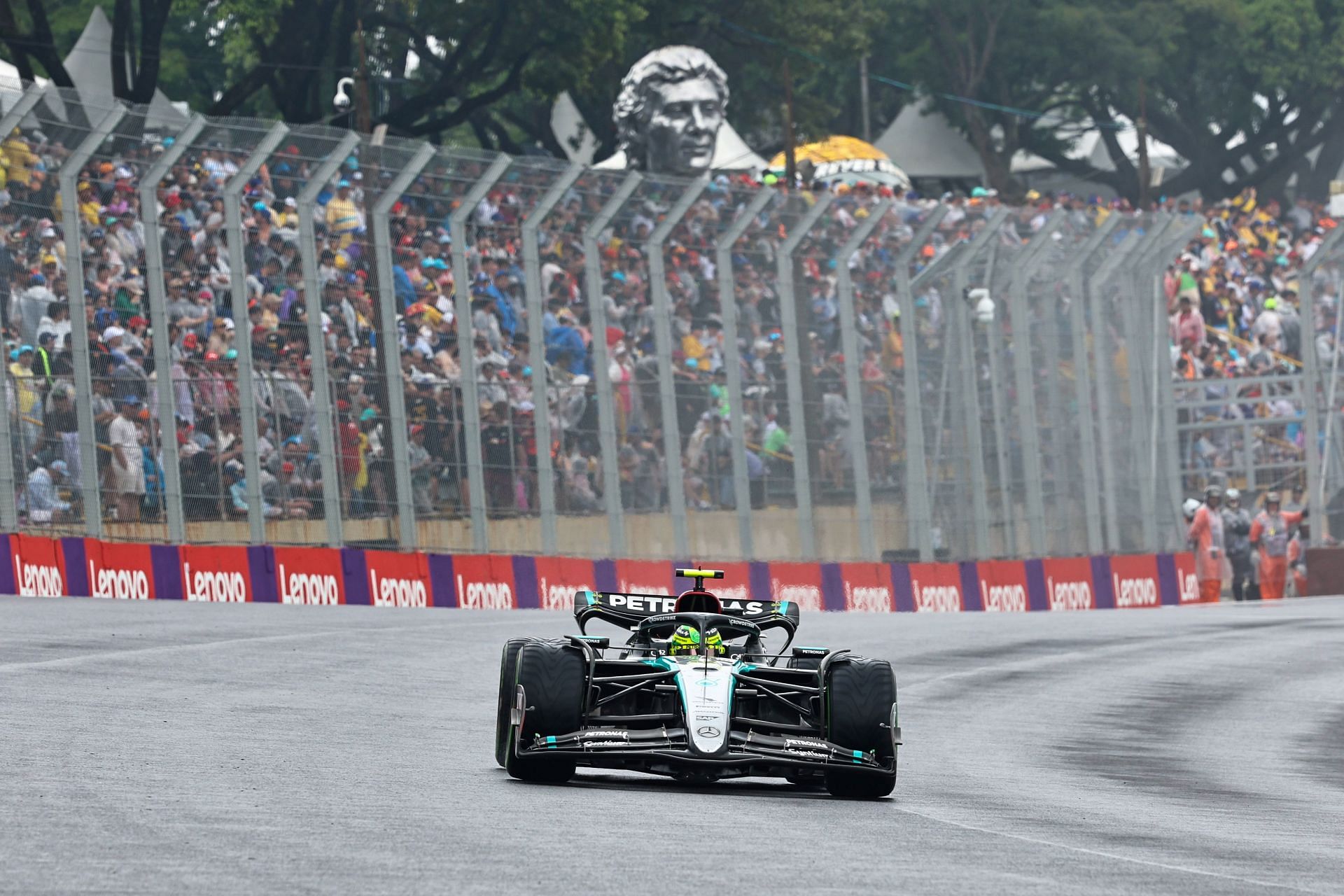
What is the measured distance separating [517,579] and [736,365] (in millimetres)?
3419

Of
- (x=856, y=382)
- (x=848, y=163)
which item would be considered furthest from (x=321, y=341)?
(x=848, y=163)

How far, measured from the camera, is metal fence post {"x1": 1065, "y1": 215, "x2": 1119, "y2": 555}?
2855cm

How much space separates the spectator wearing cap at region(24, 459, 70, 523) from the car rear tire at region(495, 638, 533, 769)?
9869mm

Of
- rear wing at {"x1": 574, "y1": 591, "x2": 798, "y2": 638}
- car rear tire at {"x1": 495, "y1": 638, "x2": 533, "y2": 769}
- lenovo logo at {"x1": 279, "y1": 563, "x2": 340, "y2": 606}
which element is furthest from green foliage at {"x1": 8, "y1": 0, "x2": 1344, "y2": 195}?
car rear tire at {"x1": 495, "y1": 638, "x2": 533, "y2": 769}

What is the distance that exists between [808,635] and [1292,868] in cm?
1236

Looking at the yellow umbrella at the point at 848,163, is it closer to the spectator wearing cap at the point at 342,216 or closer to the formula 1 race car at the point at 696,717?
the spectator wearing cap at the point at 342,216

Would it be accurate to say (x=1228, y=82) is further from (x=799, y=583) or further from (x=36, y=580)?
(x=36, y=580)

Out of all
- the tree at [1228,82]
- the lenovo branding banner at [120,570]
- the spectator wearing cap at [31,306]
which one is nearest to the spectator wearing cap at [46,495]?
the lenovo branding banner at [120,570]

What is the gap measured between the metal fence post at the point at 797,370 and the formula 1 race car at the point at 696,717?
14.7 metres

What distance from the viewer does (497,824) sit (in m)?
7.88

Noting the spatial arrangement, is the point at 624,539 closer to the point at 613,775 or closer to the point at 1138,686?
the point at 1138,686

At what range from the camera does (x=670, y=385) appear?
23.9 meters

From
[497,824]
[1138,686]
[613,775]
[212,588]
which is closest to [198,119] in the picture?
[212,588]

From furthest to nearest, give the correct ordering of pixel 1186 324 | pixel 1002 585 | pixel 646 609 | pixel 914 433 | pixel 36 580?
pixel 1186 324 < pixel 1002 585 < pixel 914 433 < pixel 36 580 < pixel 646 609
